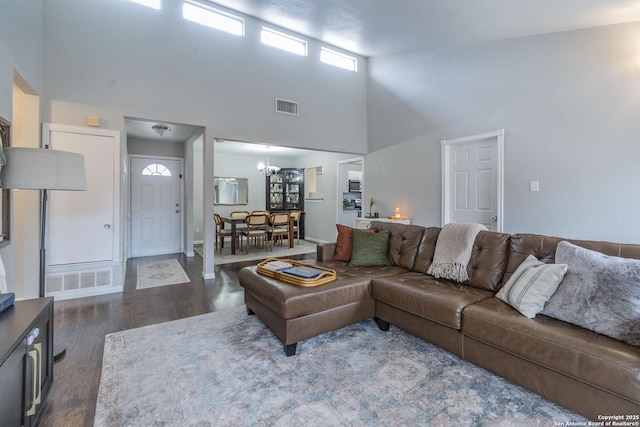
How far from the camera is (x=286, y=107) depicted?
4.90m

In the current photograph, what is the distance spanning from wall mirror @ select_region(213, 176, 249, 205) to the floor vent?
4.38 m

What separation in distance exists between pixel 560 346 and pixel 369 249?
1.83 m

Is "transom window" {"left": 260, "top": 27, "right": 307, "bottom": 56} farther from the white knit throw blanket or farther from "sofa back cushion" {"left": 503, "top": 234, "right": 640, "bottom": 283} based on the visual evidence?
"sofa back cushion" {"left": 503, "top": 234, "right": 640, "bottom": 283}

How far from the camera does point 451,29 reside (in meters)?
3.86

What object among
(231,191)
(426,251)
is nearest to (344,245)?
(426,251)

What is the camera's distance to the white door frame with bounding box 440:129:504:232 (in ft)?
13.0

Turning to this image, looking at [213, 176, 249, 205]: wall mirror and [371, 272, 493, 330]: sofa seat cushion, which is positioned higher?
[213, 176, 249, 205]: wall mirror

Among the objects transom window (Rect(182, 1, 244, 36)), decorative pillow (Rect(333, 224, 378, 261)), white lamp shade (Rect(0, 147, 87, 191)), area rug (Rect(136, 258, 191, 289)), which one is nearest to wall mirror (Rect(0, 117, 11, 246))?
white lamp shade (Rect(0, 147, 87, 191))

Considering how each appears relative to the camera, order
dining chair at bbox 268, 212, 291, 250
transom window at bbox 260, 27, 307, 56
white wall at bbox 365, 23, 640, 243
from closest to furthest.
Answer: white wall at bbox 365, 23, 640, 243
transom window at bbox 260, 27, 307, 56
dining chair at bbox 268, 212, 291, 250

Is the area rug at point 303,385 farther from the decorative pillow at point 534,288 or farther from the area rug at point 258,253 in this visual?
the area rug at point 258,253

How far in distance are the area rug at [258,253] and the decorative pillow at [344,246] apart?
8.75ft

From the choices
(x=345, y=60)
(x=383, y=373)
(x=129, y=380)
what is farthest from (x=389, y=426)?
(x=345, y=60)

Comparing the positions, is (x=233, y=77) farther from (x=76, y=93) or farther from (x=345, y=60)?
(x=345, y=60)

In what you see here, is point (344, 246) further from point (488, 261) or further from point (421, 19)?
point (421, 19)
